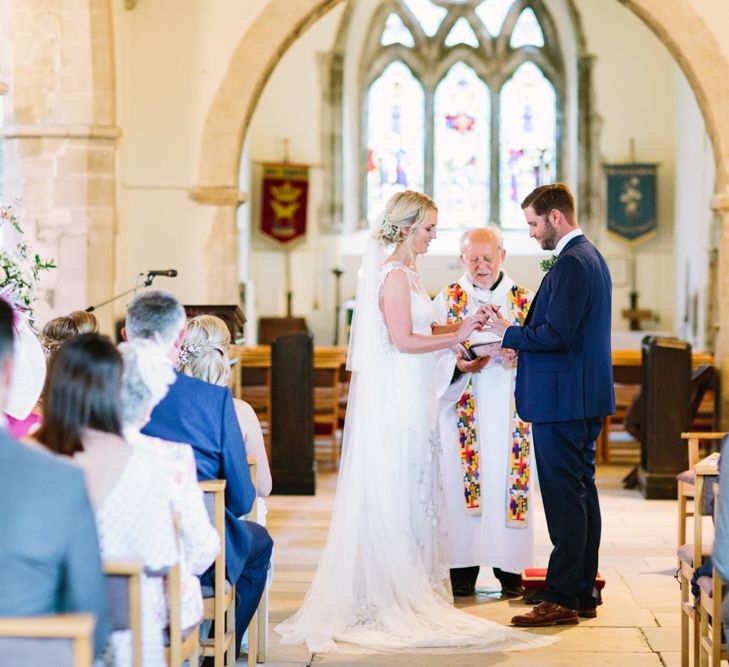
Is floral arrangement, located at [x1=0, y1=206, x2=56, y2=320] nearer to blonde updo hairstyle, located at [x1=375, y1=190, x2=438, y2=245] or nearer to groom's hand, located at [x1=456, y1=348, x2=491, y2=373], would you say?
blonde updo hairstyle, located at [x1=375, y1=190, x2=438, y2=245]

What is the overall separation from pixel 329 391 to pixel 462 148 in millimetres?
8283

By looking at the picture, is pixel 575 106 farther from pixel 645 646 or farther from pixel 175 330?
pixel 175 330

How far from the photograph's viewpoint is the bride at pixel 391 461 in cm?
460

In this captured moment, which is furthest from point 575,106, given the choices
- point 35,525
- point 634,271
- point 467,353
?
point 35,525

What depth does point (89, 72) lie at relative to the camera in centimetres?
818

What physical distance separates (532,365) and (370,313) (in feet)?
2.30

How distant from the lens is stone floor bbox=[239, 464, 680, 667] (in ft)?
13.8

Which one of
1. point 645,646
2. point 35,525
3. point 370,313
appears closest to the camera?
point 35,525

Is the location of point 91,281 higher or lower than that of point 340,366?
higher

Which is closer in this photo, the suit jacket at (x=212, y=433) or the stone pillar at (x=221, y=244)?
the suit jacket at (x=212, y=433)

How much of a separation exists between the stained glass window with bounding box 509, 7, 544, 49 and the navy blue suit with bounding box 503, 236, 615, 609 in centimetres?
1346

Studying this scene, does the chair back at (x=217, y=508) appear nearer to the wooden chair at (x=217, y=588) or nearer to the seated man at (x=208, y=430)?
the wooden chair at (x=217, y=588)

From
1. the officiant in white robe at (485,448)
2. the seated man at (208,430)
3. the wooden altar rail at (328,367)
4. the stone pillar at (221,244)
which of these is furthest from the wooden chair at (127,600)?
the wooden altar rail at (328,367)

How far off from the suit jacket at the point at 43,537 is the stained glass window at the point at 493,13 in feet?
53.3
